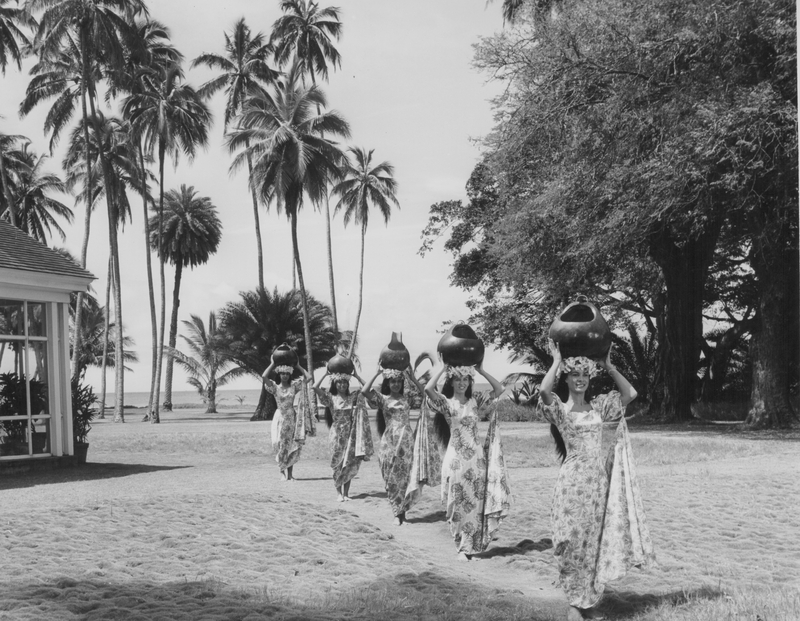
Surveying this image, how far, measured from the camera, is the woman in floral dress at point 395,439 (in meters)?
10.0

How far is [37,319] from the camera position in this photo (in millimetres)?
15930

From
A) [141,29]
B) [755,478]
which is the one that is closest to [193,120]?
[141,29]

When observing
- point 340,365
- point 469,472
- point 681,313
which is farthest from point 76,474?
point 681,313

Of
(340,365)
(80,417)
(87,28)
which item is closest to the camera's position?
(340,365)

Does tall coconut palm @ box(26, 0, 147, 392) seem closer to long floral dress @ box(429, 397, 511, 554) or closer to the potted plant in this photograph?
the potted plant

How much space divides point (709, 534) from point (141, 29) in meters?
39.3

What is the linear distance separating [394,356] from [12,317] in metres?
8.43

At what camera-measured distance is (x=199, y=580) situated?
279 inches

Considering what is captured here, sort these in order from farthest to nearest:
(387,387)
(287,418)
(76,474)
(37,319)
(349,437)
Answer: (37,319), (76,474), (287,418), (349,437), (387,387)

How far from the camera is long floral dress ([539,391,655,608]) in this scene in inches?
226

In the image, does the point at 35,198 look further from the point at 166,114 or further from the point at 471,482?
the point at 471,482

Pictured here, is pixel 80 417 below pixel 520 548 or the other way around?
the other way around

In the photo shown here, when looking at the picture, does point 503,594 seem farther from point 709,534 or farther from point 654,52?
point 654,52

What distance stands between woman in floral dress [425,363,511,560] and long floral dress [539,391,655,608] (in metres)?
1.93
